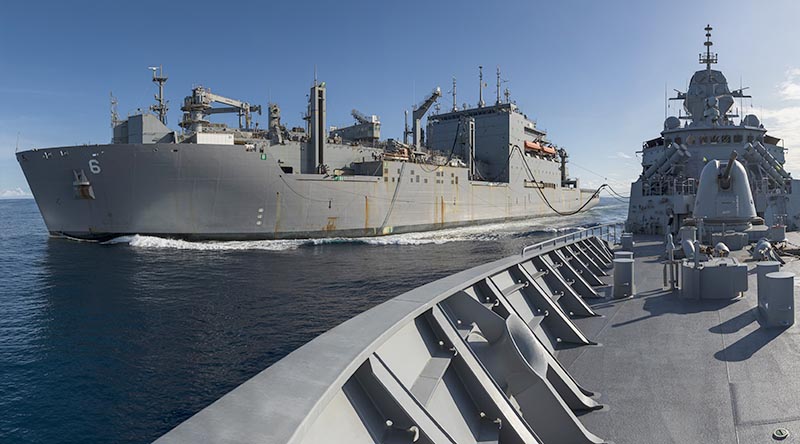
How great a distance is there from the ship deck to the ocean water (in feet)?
18.1

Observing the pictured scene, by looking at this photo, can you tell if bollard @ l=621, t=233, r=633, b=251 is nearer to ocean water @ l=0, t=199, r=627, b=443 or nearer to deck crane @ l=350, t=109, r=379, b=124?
ocean water @ l=0, t=199, r=627, b=443

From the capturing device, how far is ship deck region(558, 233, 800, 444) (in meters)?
3.79

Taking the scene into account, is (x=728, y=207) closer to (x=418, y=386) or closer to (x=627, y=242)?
(x=627, y=242)

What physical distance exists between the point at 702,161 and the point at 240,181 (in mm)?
21855

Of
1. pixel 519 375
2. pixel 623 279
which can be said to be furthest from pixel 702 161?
pixel 519 375

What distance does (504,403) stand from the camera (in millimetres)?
3254

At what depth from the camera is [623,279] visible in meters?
8.09

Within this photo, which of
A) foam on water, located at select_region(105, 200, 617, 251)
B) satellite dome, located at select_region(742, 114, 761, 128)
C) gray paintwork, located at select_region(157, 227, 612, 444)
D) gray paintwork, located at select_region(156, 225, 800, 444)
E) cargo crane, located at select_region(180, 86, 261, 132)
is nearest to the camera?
gray paintwork, located at select_region(157, 227, 612, 444)

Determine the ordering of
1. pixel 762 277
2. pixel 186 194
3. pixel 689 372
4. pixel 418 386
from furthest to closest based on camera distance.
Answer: pixel 186 194 → pixel 762 277 → pixel 689 372 → pixel 418 386

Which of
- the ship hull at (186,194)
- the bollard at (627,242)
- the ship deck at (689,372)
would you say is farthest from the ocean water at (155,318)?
the bollard at (627,242)

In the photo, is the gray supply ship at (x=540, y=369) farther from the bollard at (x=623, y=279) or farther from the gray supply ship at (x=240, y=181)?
the gray supply ship at (x=240, y=181)

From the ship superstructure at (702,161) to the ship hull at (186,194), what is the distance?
15.9 metres

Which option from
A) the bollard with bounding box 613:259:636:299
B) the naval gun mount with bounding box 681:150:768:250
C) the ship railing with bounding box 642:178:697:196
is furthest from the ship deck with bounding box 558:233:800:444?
the ship railing with bounding box 642:178:697:196

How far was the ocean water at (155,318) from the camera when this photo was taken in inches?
273
